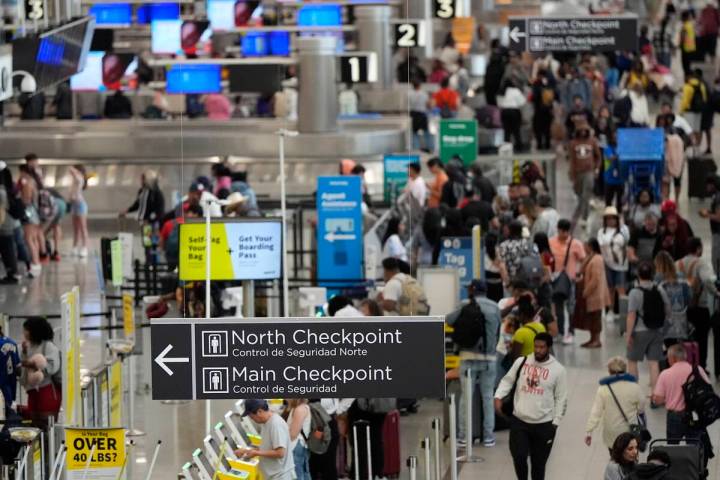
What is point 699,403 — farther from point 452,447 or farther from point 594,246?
point 594,246

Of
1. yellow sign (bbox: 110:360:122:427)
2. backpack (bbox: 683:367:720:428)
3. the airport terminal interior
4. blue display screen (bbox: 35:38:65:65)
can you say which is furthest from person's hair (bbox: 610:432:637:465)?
blue display screen (bbox: 35:38:65:65)

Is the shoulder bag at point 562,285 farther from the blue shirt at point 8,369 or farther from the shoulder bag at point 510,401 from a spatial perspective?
the blue shirt at point 8,369

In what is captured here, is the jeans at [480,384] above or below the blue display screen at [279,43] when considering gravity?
below

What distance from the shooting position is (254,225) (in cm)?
1741

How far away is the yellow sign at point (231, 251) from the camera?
17.2 m

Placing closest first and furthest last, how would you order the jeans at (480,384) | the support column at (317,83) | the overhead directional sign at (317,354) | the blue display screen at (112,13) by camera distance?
the overhead directional sign at (317,354)
the jeans at (480,384)
the support column at (317,83)
the blue display screen at (112,13)

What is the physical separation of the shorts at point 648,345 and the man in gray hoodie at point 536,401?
3.49 m

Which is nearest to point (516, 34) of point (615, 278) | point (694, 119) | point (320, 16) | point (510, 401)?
point (694, 119)

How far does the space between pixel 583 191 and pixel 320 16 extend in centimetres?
1332

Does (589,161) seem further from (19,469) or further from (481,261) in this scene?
(19,469)

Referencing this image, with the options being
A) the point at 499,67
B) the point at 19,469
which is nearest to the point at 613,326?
the point at 19,469

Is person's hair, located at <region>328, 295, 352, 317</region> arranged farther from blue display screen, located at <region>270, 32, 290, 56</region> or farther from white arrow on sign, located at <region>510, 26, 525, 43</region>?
blue display screen, located at <region>270, 32, 290, 56</region>

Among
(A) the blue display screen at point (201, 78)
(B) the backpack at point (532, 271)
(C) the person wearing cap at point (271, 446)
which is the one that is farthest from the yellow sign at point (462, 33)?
(C) the person wearing cap at point (271, 446)

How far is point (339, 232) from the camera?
21.4 metres
